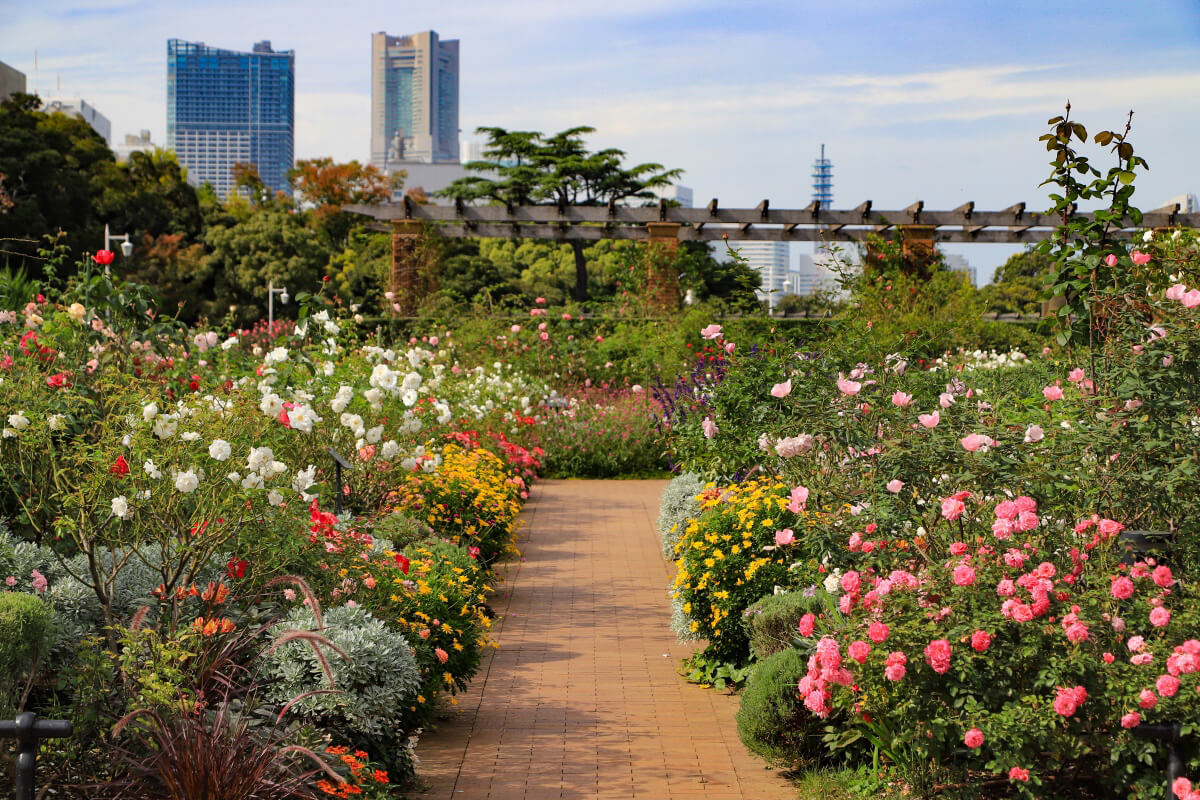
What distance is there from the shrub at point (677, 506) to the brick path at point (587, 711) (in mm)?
305

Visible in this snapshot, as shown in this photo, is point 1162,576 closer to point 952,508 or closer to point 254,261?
point 952,508

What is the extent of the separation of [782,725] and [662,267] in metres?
14.3

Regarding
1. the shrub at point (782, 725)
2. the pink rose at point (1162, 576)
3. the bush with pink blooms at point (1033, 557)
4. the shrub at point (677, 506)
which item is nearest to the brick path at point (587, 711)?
the shrub at point (782, 725)

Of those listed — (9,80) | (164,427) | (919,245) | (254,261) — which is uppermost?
(9,80)

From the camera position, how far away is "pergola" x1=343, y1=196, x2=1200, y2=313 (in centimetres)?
1797

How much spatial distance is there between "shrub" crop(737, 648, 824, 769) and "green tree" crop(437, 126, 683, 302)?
31.8 meters

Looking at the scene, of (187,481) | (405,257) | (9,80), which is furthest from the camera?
(9,80)

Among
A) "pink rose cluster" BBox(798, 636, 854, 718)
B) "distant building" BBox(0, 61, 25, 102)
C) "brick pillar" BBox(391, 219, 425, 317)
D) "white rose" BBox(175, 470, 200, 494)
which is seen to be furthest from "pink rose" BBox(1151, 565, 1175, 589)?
"distant building" BBox(0, 61, 25, 102)

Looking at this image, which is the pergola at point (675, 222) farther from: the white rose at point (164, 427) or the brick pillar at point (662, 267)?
the white rose at point (164, 427)

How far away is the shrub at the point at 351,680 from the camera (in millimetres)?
3617

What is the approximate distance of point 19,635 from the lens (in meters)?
3.12

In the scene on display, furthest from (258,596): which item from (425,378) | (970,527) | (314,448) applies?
(425,378)

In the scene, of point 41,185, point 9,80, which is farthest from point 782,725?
Result: point 9,80

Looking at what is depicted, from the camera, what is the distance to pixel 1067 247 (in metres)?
4.54
